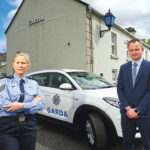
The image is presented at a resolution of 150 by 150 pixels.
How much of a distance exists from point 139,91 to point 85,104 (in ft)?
4.22

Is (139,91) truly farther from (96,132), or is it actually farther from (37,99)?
(37,99)

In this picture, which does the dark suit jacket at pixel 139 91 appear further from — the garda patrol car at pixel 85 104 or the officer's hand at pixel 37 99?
the officer's hand at pixel 37 99

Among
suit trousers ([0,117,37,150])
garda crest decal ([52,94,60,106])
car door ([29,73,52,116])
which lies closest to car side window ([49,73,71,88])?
car door ([29,73,52,116])

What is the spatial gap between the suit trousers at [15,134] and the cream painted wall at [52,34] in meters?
7.29

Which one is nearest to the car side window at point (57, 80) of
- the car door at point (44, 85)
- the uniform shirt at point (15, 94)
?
the car door at point (44, 85)

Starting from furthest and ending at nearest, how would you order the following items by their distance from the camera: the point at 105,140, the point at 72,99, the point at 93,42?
1. the point at 93,42
2. the point at 72,99
3. the point at 105,140

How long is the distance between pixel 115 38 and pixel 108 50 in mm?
1876

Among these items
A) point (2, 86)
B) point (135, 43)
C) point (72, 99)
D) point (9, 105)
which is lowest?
point (72, 99)

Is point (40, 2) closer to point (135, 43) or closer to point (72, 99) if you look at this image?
point (72, 99)

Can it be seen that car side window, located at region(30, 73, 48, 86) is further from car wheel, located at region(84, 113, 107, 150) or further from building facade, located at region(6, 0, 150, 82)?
building facade, located at region(6, 0, 150, 82)

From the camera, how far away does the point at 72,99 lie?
3.64m

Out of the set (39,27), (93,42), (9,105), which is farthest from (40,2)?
(9,105)

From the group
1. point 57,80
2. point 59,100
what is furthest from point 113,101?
point 57,80

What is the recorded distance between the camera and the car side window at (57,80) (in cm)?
412
